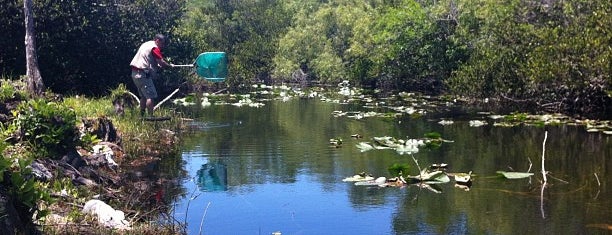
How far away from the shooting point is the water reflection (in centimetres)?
846

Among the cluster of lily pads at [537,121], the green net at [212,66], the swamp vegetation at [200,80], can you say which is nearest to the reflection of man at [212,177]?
the swamp vegetation at [200,80]

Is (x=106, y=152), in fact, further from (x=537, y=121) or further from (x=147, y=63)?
(x=537, y=121)

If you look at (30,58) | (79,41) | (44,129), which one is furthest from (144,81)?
(79,41)

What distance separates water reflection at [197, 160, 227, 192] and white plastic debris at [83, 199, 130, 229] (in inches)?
88.0

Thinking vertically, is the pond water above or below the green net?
below

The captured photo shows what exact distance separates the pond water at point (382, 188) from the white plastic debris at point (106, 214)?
29.5 inches

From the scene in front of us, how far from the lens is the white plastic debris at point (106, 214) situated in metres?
5.75

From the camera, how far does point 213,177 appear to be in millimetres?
9086

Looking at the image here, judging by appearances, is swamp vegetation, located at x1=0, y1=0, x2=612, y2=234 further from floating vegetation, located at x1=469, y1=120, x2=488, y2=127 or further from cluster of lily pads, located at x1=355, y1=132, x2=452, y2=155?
cluster of lily pads, located at x1=355, y1=132, x2=452, y2=155

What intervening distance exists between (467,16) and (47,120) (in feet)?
63.5

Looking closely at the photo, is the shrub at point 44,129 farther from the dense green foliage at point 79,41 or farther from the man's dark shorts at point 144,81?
the dense green foliage at point 79,41

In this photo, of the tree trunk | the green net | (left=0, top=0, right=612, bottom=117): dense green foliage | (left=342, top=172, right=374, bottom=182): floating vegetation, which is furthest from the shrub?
(left=0, top=0, right=612, bottom=117): dense green foliage

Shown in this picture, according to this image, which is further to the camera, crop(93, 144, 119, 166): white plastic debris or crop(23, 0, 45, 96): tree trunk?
crop(23, 0, 45, 96): tree trunk

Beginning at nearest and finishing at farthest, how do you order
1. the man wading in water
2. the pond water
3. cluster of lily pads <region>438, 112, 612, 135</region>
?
1. the pond water
2. the man wading in water
3. cluster of lily pads <region>438, 112, 612, 135</region>
